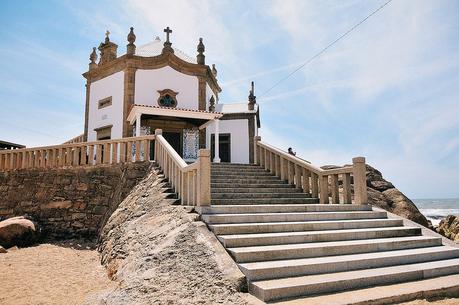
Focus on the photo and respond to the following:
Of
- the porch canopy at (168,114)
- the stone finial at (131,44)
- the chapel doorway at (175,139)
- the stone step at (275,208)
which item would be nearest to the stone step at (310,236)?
the stone step at (275,208)

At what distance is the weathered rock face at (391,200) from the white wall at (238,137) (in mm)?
7251

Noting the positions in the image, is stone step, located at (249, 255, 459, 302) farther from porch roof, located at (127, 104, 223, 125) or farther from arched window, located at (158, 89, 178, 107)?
arched window, located at (158, 89, 178, 107)

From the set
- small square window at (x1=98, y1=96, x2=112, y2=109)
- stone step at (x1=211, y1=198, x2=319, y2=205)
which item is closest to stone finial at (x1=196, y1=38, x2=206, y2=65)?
small square window at (x1=98, y1=96, x2=112, y2=109)

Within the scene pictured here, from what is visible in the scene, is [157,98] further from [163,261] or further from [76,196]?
[163,261]

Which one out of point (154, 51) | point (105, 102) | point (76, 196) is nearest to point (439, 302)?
point (76, 196)

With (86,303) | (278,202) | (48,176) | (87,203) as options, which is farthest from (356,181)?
(48,176)

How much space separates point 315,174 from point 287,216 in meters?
2.79

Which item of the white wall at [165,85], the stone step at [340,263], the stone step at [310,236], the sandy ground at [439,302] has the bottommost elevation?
the sandy ground at [439,302]

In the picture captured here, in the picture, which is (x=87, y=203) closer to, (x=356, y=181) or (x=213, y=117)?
(x=213, y=117)

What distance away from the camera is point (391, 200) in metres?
12.2

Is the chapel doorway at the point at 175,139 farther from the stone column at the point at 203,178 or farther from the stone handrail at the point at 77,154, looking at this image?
the stone column at the point at 203,178

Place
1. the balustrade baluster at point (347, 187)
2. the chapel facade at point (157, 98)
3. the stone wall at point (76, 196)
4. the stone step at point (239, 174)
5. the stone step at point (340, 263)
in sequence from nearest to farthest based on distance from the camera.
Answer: the stone step at point (340, 263) → the balustrade baluster at point (347, 187) → the stone step at point (239, 174) → the stone wall at point (76, 196) → the chapel facade at point (157, 98)

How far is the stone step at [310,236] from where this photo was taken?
5195mm

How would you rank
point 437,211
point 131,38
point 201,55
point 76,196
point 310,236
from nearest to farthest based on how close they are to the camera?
point 310,236, point 76,196, point 131,38, point 201,55, point 437,211
